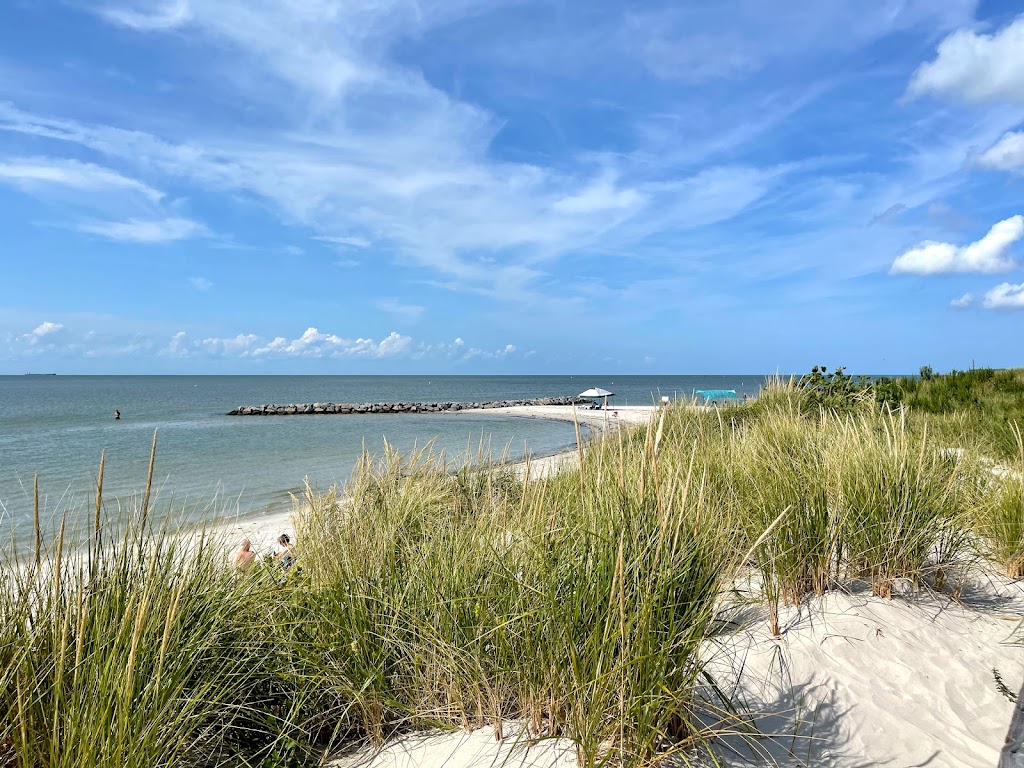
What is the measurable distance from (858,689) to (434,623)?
2141 mm

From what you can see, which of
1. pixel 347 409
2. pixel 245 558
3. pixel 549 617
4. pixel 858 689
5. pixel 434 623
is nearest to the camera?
pixel 549 617

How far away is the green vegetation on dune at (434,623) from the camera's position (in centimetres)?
213

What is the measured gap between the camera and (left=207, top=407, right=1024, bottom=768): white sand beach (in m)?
2.56

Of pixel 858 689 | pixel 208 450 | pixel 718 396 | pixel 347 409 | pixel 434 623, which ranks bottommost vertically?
pixel 208 450

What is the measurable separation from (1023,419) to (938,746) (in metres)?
7.49

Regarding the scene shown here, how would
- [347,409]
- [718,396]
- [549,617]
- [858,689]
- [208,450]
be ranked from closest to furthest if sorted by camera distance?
[549,617] < [858,689] < [208,450] < [718,396] < [347,409]

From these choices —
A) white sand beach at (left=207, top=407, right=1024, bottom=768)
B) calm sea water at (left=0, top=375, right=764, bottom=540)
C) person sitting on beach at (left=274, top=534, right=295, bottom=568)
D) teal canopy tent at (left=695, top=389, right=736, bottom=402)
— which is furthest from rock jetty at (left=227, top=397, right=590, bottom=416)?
white sand beach at (left=207, top=407, right=1024, bottom=768)

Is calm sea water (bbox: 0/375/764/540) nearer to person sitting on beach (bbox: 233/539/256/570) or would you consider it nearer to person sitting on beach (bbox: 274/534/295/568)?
person sitting on beach (bbox: 233/539/256/570)

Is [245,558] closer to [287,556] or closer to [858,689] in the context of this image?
[287,556]

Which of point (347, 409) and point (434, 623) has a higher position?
point (434, 623)

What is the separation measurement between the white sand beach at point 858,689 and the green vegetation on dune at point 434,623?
0.40 ft

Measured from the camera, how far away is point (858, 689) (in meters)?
3.12

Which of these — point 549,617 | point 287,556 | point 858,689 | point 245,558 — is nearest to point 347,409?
point 287,556

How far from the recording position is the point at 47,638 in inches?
94.0
